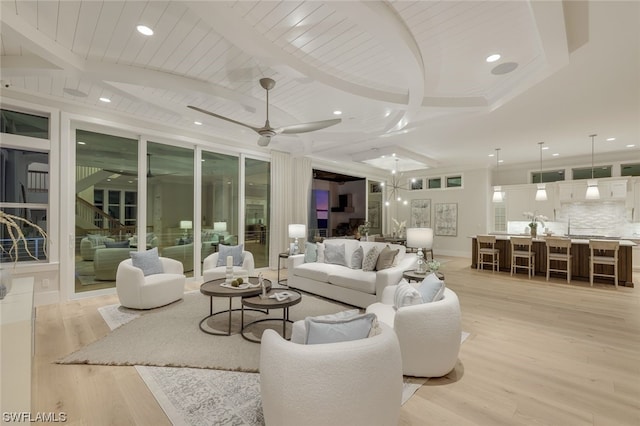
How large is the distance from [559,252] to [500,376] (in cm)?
573

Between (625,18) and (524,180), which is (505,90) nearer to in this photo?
(625,18)

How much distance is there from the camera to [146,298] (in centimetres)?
399

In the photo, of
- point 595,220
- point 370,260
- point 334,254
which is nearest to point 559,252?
point 595,220

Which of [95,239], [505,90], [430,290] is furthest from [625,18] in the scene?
[95,239]

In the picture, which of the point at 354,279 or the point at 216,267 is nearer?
the point at 354,279

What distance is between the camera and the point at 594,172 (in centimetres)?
793

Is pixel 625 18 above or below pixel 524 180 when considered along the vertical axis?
above

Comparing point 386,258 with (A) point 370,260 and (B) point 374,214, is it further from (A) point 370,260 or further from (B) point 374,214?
(B) point 374,214

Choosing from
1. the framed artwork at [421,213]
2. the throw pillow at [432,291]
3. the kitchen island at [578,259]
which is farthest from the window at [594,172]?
the throw pillow at [432,291]

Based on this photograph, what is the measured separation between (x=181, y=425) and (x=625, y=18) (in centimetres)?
476

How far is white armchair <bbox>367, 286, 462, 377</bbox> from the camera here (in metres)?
2.33

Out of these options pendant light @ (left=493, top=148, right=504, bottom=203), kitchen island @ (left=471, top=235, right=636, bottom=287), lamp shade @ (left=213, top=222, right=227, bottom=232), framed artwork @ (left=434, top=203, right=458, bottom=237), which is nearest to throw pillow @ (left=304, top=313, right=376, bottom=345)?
lamp shade @ (left=213, top=222, right=227, bottom=232)

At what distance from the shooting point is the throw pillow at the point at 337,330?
5.44 ft

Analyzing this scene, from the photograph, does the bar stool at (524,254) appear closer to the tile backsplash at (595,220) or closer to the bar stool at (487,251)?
the bar stool at (487,251)
